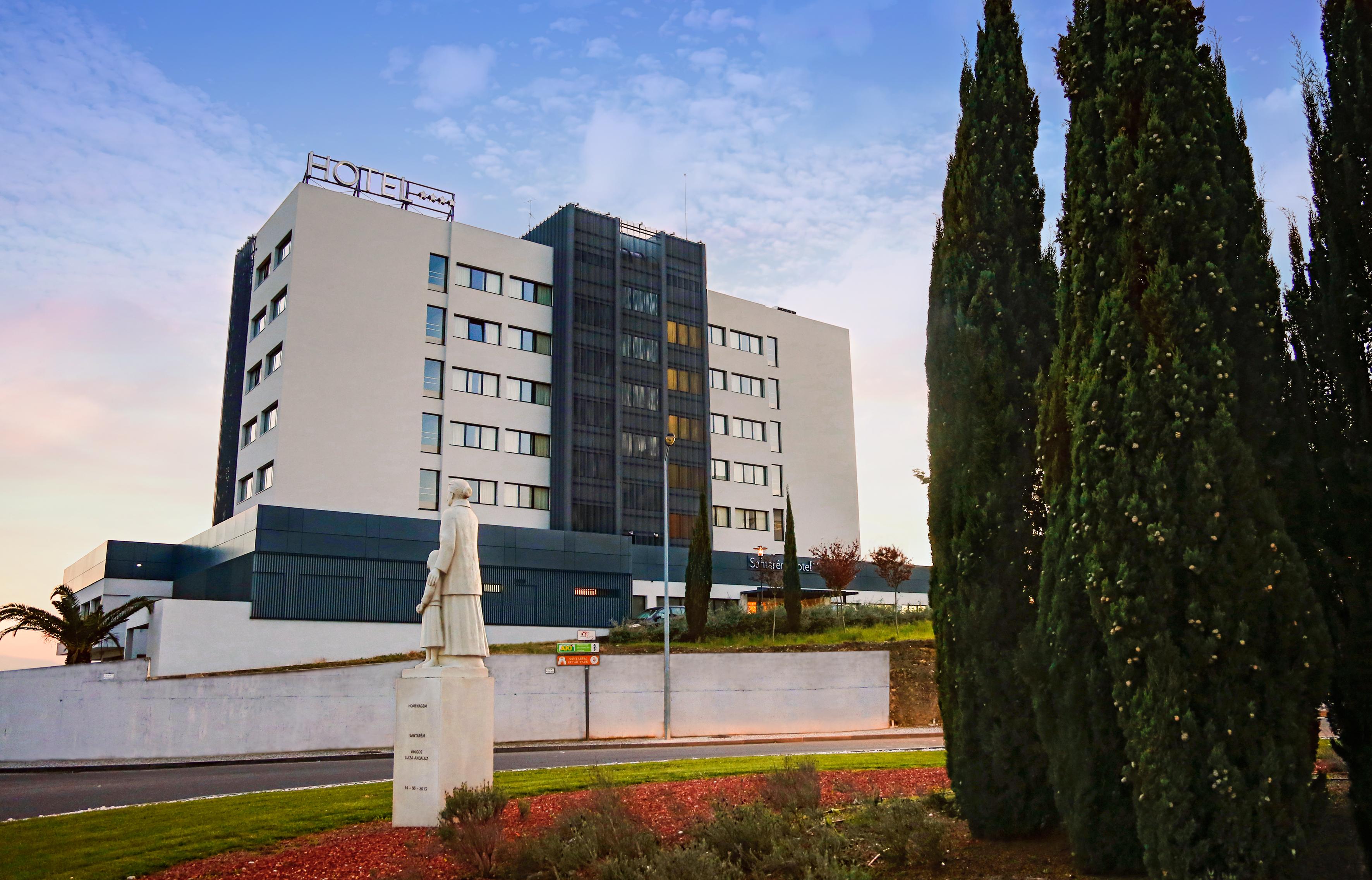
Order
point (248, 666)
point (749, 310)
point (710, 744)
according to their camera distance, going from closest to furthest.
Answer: point (710, 744), point (248, 666), point (749, 310)

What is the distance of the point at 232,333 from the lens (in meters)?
55.1

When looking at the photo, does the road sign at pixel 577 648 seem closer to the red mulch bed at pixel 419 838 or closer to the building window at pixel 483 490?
the building window at pixel 483 490

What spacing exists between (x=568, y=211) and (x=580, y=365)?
8512mm

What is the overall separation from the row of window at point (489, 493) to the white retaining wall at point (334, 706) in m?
15.0

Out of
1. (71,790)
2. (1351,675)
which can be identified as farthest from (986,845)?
(71,790)

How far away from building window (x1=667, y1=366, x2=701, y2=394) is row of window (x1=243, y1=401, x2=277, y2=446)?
20877 millimetres

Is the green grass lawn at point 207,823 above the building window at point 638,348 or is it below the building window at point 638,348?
below

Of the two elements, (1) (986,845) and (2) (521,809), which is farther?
(2) (521,809)

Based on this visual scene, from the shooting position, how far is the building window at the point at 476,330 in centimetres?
4981

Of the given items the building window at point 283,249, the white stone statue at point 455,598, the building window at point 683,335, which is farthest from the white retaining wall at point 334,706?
the building window at point 683,335

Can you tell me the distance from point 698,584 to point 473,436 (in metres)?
14.2

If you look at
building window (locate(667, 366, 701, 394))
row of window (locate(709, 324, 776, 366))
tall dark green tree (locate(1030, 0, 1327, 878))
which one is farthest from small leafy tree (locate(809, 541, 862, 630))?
tall dark green tree (locate(1030, 0, 1327, 878))

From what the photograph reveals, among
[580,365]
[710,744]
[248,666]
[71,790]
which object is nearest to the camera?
[71,790]

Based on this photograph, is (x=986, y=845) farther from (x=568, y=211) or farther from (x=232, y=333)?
(x=232, y=333)
